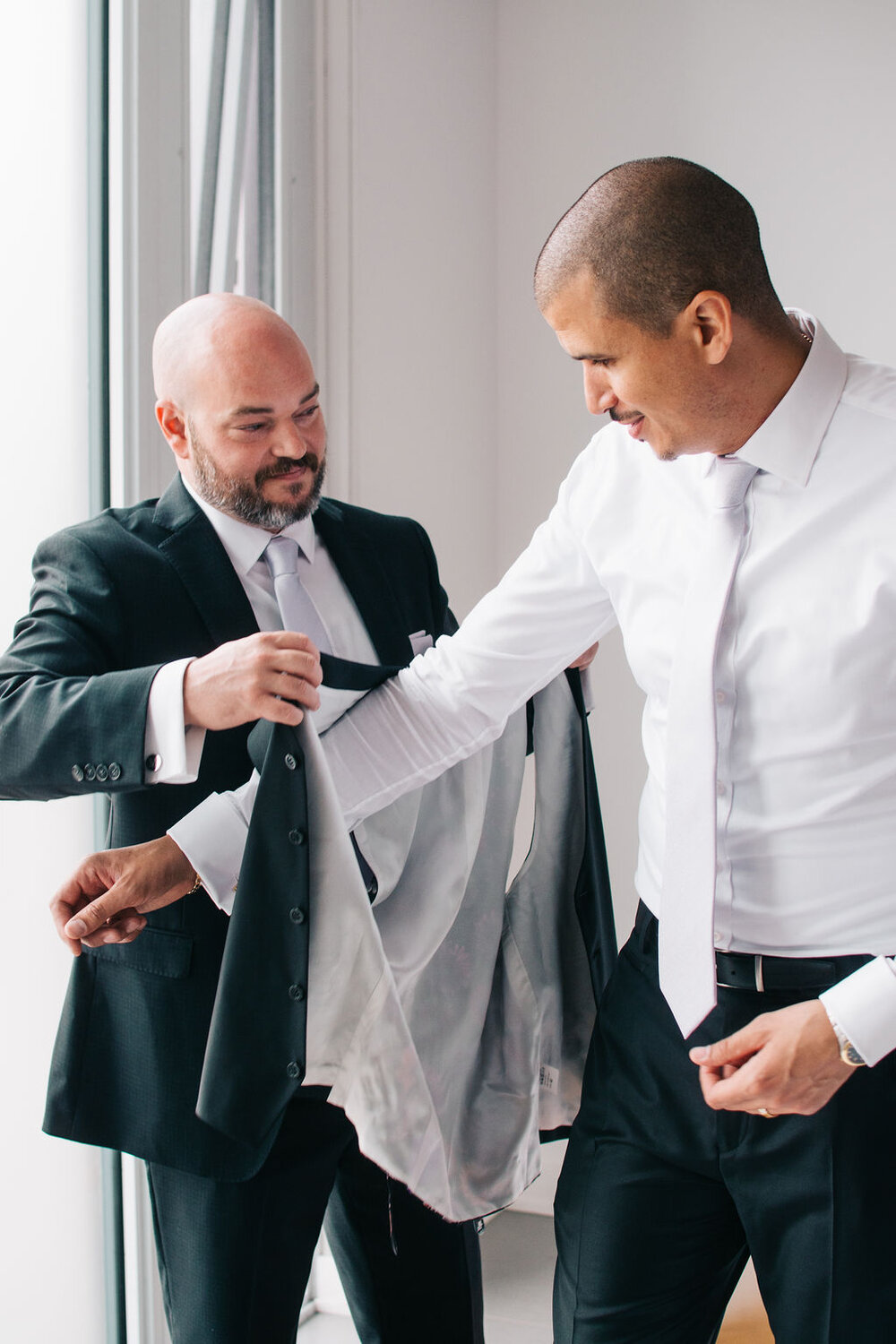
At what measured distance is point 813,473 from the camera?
126cm

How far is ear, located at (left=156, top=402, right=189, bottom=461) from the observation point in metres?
1.62

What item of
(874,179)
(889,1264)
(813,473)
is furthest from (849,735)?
(874,179)

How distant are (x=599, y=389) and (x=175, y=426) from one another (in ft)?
2.01

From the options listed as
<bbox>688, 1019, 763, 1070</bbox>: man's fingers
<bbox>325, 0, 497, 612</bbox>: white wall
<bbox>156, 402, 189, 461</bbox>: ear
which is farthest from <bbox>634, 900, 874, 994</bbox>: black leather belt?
<bbox>325, 0, 497, 612</bbox>: white wall

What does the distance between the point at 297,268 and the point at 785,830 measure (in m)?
1.66

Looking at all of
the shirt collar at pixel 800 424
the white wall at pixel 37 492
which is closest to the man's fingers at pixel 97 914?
the white wall at pixel 37 492

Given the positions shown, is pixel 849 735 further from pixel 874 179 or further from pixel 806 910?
pixel 874 179

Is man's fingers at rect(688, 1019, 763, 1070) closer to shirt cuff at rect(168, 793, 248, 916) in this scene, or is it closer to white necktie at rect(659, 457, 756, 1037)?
white necktie at rect(659, 457, 756, 1037)

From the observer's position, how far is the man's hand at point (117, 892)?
4.19 ft

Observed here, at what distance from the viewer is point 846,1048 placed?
115 cm

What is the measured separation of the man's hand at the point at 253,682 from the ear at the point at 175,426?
0.46 m

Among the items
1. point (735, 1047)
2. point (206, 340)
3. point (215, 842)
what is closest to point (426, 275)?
point (206, 340)

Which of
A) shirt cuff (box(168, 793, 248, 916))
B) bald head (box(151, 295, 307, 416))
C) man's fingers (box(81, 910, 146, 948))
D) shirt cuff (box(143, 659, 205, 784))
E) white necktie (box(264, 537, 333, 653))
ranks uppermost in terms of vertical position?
bald head (box(151, 295, 307, 416))

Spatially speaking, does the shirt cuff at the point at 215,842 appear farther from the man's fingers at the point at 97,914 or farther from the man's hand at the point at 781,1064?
the man's hand at the point at 781,1064
